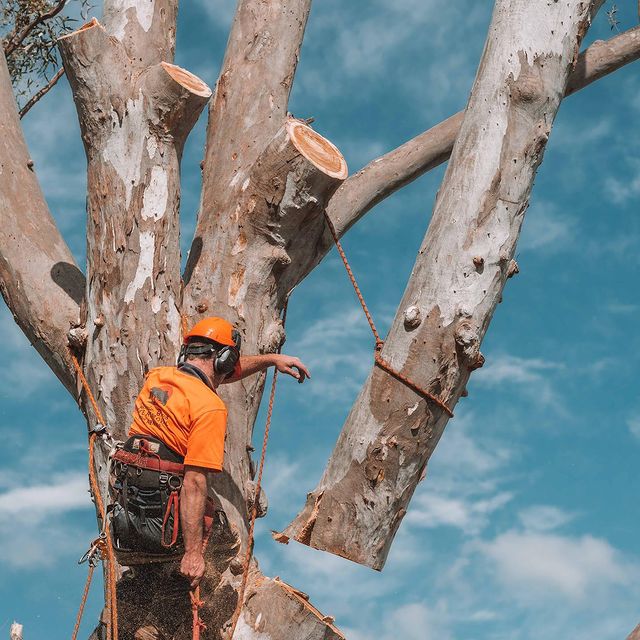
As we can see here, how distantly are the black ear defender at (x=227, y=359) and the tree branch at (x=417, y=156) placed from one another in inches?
51.6

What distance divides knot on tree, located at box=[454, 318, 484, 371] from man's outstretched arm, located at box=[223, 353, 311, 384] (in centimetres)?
99

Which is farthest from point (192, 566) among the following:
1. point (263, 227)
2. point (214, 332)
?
point (263, 227)

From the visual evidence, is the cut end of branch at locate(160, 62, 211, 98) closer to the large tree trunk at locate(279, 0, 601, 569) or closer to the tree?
the tree

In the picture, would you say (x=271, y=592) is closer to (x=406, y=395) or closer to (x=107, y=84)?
(x=406, y=395)

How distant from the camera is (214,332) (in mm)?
4547

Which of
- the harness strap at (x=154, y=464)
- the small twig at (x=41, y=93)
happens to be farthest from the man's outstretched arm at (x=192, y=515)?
the small twig at (x=41, y=93)

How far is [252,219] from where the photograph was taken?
16.4 feet

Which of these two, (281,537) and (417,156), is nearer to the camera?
(281,537)

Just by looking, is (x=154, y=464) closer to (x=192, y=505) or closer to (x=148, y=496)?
(x=148, y=496)

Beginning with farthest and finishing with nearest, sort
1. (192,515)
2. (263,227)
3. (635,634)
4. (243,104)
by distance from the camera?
(243,104) < (263,227) < (192,515) < (635,634)

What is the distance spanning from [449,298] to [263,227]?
1421mm

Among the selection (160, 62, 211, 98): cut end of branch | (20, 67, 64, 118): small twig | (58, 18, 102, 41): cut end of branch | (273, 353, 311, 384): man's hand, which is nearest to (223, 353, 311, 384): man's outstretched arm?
(273, 353, 311, 384): man's hand

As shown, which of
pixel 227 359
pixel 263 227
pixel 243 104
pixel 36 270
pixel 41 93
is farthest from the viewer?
pixel 41 93

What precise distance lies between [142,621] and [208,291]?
174cm
